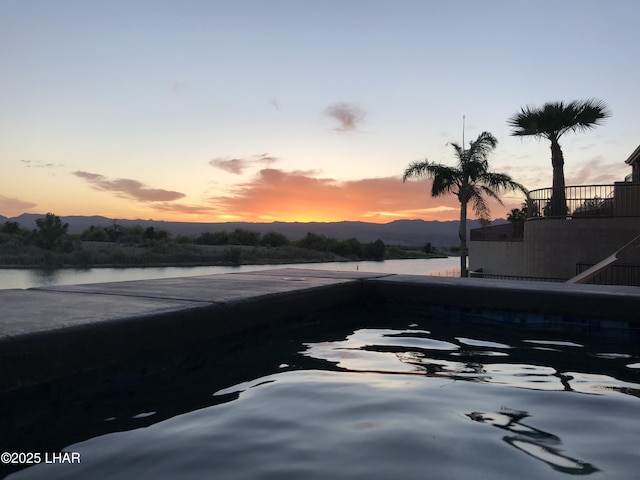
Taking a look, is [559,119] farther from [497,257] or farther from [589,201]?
[497,257]

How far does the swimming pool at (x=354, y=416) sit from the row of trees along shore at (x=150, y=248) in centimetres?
2504

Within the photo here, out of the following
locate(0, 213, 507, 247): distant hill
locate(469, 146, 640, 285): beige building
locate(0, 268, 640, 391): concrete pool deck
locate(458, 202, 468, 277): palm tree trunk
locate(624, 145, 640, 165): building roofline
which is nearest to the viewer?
locate(0, 268, 640, 391): concrete pool deck

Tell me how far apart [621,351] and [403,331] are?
1.79 metres

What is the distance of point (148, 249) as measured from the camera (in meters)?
33.5

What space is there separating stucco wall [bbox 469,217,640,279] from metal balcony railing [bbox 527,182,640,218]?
0.28 m

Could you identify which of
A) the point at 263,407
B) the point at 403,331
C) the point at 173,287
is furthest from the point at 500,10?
the point at 263,407

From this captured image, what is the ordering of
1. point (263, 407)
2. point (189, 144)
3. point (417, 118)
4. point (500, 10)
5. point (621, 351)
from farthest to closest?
point (189, 144)
point (417, 118)
point (500, 10)
point (621, 351)
point (263, 407)

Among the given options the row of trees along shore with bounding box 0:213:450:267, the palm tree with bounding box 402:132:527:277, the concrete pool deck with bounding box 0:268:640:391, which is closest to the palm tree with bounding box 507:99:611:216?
the palm tree with bounding box 402:132:527:277

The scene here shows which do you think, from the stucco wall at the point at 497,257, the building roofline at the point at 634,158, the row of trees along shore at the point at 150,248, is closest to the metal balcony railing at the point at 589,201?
the stucco wall at the point at 497,257

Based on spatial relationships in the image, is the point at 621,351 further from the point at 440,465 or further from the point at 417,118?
the point at 417,118

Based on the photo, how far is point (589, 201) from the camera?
13.4m

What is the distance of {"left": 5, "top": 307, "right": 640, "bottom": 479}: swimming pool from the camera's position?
163 cm

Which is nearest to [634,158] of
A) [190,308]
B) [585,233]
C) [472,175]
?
[472,175]

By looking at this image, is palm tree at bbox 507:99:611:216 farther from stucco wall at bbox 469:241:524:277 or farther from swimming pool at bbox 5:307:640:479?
swimming pool at bbox 5:307:640:479
